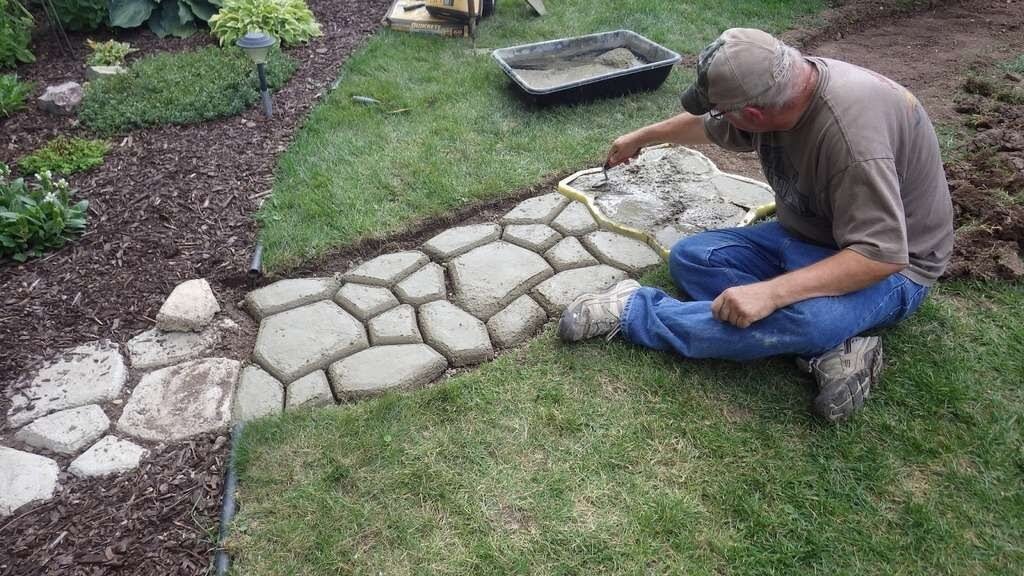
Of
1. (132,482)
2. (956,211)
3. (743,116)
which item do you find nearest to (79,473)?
(132,482)

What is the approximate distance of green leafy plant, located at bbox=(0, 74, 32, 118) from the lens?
4422mm

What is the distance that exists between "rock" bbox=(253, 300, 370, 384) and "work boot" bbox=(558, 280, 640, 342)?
836mm

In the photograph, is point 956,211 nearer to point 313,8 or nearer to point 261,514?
point 261,514

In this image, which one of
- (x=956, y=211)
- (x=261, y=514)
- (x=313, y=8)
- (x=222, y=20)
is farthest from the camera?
(x=313, y=8)

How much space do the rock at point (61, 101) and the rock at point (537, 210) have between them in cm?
313

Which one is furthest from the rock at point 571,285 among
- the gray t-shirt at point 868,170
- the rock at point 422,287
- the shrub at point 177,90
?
the shrub at point 177,90

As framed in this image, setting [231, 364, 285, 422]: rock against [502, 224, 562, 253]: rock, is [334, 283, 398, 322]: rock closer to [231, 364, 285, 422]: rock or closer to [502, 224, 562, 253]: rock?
[231, 364, 285, 422]: rock

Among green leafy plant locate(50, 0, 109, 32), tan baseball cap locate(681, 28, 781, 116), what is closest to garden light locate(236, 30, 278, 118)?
green leafy plant locate(50, 0, 109, 32)

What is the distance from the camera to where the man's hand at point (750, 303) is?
226cm

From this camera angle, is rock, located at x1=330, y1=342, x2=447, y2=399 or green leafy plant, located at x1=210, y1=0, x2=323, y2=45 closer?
rock, located at x1=330, y1=342, x2=447, y2=399

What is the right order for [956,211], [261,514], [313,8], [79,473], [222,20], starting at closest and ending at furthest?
[261,514] → [79,473] → [956,211] → [222,20] → [313,8]

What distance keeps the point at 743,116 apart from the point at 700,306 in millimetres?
720

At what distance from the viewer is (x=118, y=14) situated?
541cm

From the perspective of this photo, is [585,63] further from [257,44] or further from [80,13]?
[80,13]
